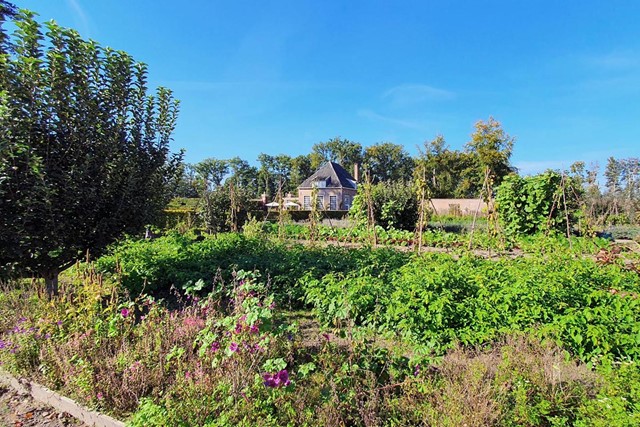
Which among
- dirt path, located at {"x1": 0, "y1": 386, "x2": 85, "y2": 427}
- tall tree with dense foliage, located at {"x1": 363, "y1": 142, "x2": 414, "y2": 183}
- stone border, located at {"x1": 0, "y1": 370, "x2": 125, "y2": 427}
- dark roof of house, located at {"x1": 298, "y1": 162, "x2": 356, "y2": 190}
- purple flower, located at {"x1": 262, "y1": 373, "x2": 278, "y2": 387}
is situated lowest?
dirt path, located at {"x1": 0, "y1": 386, "x2": 85, "y2": 427}

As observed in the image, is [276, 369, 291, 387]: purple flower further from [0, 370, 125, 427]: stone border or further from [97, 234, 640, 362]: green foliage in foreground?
[0, 370, 125, 427]: stone border

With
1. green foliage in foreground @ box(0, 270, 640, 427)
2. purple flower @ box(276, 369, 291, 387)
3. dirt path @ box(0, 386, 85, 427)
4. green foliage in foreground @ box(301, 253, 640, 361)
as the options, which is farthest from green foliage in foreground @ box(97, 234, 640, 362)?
dirt path @ box(0, 386, 85, 427)

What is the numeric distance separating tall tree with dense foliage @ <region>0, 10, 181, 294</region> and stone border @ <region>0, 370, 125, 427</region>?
5.54ft

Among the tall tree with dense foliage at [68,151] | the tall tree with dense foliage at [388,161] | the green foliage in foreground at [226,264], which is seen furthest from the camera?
the tall tree with dense foliage at [388,161]

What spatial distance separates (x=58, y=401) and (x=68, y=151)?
3043 millimetres

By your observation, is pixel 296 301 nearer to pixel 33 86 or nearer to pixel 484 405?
pixel 484 405

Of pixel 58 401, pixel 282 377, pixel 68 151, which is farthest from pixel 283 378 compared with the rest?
pixel 68 151

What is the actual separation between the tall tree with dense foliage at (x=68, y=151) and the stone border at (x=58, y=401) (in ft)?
5.54

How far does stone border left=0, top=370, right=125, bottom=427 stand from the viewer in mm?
2500

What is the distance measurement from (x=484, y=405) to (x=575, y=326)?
1670 mm

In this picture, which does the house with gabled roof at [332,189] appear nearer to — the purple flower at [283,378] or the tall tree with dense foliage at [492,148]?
the tall tree with dense foliage at [492,148]

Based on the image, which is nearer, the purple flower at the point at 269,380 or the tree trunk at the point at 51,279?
the purple flower at the point at 269,380

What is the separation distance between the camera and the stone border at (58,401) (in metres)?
2.50

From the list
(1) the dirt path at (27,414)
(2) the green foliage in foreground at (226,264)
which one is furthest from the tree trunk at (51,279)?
(1) the dirt path at (27,414)
